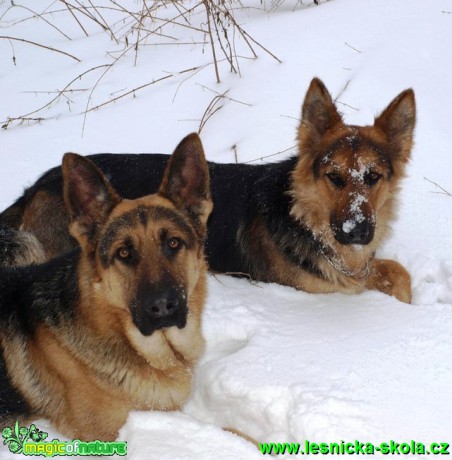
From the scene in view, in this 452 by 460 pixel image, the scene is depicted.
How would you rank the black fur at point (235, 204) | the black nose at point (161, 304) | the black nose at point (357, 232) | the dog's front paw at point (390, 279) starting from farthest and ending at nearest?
the black fur at point (235, 204) → the dog's front paw at point (390, 279) → the black nose at point (357, 232) → the black nose at point (161, 304)

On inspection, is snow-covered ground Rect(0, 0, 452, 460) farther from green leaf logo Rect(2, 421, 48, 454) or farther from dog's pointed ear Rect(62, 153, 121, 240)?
dog's pointed ear Rect(62, 153, 121, 240)

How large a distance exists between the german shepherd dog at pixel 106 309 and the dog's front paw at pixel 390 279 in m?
1.78

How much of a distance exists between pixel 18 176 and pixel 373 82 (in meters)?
4.03

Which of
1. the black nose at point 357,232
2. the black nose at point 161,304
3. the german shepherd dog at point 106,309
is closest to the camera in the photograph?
the black nose at point 161,304

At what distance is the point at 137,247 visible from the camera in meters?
3.07

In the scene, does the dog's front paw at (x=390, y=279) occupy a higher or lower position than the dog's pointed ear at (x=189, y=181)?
lower

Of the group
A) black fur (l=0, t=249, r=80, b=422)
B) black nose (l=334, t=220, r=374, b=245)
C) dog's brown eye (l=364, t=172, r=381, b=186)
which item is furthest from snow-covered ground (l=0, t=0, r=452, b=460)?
dog's brown eye (l=364, t=172, r=381, b=186)

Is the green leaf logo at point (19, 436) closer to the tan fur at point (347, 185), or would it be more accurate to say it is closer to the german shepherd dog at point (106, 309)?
the german shepherd dog at point (106, 309)

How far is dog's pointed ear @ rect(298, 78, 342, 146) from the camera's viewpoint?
164 inches

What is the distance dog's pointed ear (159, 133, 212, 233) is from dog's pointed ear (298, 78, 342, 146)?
4.21 feet

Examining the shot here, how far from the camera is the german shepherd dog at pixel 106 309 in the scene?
3.06 m

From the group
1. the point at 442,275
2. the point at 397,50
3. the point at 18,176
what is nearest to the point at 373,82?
the point at 397,50

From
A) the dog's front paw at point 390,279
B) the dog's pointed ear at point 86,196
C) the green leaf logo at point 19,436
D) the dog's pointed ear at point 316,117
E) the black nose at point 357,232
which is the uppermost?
the dog's pointed ear at point 316,117

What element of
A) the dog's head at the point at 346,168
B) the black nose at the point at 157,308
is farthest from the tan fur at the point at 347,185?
the black nose at the point at 157,308
